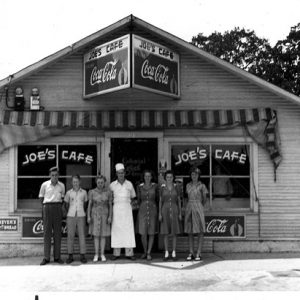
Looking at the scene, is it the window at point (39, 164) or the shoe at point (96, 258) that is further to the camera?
the window at point (39, 164)

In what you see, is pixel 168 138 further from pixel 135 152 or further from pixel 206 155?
pixel 206 155

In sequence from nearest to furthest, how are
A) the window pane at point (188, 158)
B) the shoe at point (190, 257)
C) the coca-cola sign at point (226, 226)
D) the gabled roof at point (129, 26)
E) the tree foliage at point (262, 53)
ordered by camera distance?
the shoe at point (190, 257), the gabled roof at point (129, 26), the coca-cola sign at point (226, 226), the window pane at point (188, 158), the tree foliage at point (262, 53)

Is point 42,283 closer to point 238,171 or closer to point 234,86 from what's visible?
point 238,171

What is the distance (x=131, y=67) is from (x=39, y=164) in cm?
318

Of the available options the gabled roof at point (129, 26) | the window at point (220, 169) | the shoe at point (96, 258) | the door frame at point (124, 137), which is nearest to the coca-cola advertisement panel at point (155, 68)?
the gabled roof at point (129, 26)

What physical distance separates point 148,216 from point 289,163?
3390 millimetres

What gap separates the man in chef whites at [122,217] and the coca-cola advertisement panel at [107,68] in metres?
1.66

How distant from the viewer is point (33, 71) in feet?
36.6

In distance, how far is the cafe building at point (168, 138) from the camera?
36.3 ft

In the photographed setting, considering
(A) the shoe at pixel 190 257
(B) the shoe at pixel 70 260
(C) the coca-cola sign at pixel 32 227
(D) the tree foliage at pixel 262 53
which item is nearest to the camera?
(B) the shoe at pixel 70 260

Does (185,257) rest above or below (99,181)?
below

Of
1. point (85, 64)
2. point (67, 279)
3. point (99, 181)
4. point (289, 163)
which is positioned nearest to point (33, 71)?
point (85, 64)

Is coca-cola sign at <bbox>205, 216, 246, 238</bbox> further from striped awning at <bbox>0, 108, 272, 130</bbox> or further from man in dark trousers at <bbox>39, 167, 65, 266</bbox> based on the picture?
man in dark trousers at <bbox>39, 167, 65, 266</bbox>

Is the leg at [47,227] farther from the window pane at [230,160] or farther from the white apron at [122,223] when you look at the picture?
the window pane at [230,160]
